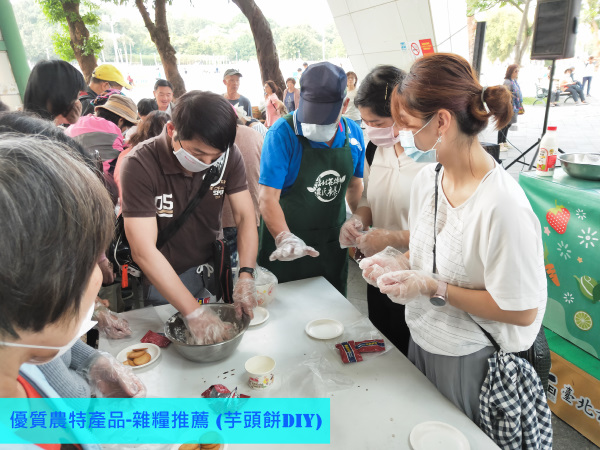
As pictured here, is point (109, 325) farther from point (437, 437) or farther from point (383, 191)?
point (383, 191)

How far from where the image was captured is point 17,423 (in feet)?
2.12

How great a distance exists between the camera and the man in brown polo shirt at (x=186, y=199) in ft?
4.73

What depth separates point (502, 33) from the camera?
65.3 feet

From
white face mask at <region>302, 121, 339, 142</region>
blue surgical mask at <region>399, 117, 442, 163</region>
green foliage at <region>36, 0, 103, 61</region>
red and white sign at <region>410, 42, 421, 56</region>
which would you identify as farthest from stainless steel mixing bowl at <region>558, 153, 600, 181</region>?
green foliage at <region>36, 0, 103, 61</region>

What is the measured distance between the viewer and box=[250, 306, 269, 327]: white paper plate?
1523mm

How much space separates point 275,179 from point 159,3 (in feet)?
22.5

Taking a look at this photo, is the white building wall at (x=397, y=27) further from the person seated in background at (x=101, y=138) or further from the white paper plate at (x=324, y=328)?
the white paper plate at (x=324, y=328)

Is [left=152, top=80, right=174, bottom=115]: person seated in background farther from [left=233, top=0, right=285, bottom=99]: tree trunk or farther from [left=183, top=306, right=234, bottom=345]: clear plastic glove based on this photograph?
[left=183, top=306, right=234, bottom=345]: clear plastic glove

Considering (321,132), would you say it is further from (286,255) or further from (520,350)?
(520,350)

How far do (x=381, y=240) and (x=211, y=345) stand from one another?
2.91 ft

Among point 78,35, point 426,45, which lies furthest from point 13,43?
point 426,45

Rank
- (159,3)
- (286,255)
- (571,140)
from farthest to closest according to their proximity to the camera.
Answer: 1. (571,140)
2. (159,3)
3. (286,255)

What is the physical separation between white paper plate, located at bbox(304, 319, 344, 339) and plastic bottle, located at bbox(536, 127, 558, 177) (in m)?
1.77

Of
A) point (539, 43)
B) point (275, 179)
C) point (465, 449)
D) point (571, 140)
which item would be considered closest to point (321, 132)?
point (275, 179)
